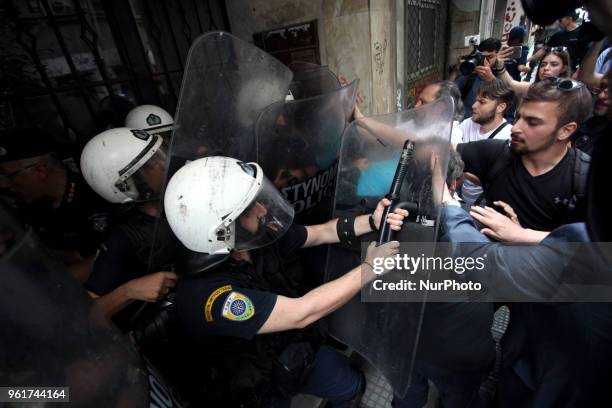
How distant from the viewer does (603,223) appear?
503mm

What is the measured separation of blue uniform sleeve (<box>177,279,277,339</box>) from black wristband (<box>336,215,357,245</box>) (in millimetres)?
567

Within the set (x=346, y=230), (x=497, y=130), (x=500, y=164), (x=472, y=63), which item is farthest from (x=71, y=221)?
(x=472, y=63)

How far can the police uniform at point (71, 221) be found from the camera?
5.61 feet

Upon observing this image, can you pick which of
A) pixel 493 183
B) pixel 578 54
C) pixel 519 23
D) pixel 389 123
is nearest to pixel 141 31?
pixel 389 123

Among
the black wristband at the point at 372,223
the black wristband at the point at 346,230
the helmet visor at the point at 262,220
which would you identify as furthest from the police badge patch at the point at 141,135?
the black wristband at the point at 372,223

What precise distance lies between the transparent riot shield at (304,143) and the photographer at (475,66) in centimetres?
186

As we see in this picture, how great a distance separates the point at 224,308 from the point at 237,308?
0.05 metres

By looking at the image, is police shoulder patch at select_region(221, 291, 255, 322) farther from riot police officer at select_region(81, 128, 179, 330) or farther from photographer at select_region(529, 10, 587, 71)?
photographer at select_region(529, 10, 587, 71)

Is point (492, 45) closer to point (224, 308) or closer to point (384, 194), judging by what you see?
point (384, 194)

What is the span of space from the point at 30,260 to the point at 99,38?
2596mm

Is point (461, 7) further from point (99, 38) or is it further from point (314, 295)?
point (314, 295)

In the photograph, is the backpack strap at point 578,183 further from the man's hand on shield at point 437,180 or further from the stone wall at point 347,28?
the stone wall at point 347,28

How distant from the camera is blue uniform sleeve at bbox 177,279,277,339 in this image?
Answer: 1121 millimetres
